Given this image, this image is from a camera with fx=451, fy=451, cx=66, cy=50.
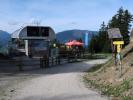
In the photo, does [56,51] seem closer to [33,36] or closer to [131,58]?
[33,36]

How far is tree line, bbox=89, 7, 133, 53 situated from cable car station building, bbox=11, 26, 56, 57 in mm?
11575

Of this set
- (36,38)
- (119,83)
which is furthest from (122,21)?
(119,83)

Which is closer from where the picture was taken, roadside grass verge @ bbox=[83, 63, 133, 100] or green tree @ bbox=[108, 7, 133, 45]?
roadside grass verge @ bbox=[83, 63, 133, 100]

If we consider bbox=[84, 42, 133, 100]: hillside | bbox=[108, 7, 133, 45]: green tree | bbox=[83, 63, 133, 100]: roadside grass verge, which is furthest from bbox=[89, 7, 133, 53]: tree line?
bbox=[83, 63, 133, 100]: roadside grass verge

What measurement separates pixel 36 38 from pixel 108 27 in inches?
614

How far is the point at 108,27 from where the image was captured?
64.2 m

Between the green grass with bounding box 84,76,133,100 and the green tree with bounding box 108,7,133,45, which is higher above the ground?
the green tree with bounding box 108,7,133,45

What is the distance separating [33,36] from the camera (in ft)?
169

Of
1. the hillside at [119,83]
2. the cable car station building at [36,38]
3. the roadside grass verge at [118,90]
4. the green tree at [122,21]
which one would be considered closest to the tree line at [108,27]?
the green tree at [122,21]

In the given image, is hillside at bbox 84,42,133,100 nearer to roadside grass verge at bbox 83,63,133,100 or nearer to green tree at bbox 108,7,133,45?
roadside grass verge at bbox 83,63,133,100

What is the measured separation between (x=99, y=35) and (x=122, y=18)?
24.4 ft

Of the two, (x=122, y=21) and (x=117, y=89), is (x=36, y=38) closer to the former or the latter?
(x=122, y=21)

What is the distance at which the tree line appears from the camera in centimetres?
6469

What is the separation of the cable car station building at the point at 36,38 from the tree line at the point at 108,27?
11575 mm
